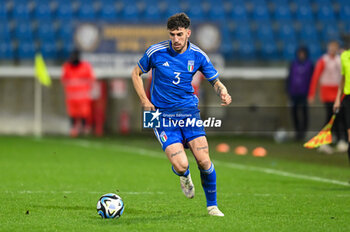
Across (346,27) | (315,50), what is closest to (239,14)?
(315,50)

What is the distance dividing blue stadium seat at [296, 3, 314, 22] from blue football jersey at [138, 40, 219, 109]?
16.2 metres

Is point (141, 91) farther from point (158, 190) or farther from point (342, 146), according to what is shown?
point (342, 146)

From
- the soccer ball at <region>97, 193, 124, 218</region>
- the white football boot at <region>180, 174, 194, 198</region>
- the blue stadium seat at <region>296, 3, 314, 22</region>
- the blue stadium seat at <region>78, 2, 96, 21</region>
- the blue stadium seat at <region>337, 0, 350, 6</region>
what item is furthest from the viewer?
the blue stadium seat at <region>337, 0, 350, 6</region>

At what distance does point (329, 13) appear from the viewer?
23062 millimetres

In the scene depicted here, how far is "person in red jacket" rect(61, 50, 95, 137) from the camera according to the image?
18330mm

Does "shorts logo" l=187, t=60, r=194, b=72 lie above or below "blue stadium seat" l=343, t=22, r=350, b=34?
above

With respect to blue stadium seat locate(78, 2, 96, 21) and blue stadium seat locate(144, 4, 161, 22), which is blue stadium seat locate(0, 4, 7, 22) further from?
blue stadium seat locate(144, 4, 161, 22)

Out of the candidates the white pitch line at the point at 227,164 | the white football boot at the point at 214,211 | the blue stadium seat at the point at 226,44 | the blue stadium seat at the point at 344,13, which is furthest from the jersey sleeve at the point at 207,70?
the blue stadium seat at the point at 344,13

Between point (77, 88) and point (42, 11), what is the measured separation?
3976 mm

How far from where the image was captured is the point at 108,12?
21906mm

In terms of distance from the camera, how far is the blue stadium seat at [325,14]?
22.8m

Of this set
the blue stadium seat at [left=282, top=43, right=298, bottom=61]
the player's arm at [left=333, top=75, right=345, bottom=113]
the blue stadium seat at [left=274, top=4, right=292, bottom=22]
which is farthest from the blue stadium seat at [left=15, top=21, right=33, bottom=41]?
the player's arm at [left=333, top=75, right=345, bottom=113]

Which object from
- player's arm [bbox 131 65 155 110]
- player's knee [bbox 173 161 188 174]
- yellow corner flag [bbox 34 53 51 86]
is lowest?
yellow corner flag [bbox 34 53 51 86]

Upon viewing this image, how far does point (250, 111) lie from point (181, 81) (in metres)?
12.0
